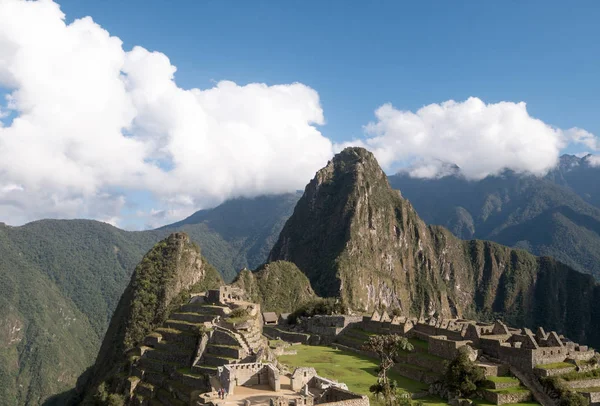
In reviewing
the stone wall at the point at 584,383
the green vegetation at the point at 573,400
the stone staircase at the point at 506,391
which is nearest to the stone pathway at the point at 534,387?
the stone staircase at the point at 506,391

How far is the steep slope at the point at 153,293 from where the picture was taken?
8644cm

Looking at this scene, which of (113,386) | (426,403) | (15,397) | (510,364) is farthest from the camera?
(15,397)

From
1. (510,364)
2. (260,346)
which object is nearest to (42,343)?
(260,346)

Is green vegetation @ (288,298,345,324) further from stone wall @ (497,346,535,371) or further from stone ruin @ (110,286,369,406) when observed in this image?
stone wall @ (497,346,535,371)

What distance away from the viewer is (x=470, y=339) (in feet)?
160

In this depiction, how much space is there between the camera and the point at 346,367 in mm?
48500

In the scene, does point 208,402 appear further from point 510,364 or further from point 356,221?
point 356,221

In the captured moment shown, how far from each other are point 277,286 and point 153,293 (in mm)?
39392

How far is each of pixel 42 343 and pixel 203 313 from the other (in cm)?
15889

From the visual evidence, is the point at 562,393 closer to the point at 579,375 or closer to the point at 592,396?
the point at 592,396

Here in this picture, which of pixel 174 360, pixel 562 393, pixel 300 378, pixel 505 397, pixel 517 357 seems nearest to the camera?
pixel 300 378

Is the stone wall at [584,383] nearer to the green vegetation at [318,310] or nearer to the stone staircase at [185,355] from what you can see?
the stone staircase at [185,355]

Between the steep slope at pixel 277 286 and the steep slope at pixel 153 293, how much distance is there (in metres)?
8.48

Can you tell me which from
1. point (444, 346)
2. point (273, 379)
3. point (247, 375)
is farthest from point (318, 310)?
point (273, 379)
